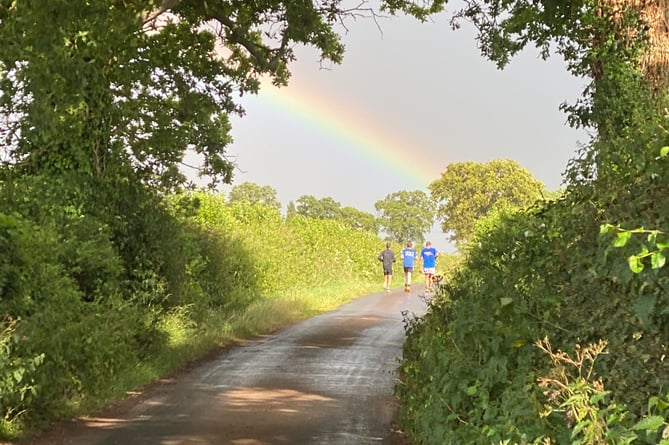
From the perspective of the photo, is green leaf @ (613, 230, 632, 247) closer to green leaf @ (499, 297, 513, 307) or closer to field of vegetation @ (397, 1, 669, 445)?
field of vegetation @ (397, 1, 669, 445)

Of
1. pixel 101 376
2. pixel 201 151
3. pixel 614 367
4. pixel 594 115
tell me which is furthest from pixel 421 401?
pixel 201 151

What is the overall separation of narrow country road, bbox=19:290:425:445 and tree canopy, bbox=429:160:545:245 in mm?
49227

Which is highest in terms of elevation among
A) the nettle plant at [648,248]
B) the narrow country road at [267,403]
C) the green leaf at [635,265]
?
the nettle plant at [648,248]

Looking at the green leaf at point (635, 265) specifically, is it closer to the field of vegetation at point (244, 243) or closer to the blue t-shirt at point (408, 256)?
the field of vegetation at point (244, 243)

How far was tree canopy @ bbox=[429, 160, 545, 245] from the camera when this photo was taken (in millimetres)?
62031

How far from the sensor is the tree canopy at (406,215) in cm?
10312

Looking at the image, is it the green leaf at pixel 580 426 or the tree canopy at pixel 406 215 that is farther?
the tree canopy at pixel 406 215

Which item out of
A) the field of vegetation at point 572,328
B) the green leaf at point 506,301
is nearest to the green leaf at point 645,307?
the field of vegetation at point 572,328

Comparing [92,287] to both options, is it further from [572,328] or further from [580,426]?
[580,426]

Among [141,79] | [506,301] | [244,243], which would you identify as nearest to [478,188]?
[244,243]

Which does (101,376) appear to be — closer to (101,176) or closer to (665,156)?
(101,176)

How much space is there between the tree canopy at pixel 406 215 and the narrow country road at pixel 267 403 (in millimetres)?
89096

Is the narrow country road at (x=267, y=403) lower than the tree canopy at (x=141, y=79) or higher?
lower

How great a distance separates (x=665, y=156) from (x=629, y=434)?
152 centimetres
